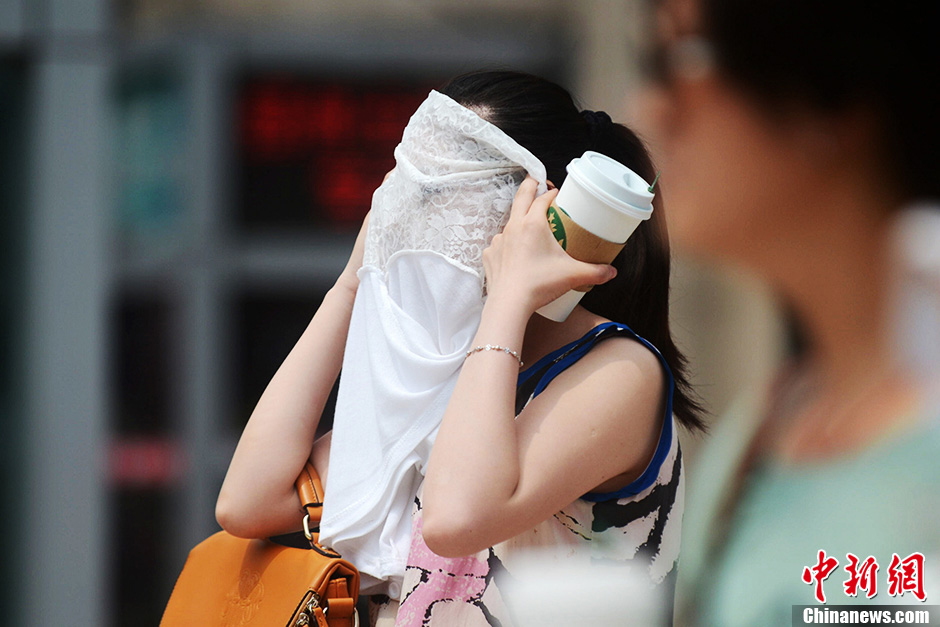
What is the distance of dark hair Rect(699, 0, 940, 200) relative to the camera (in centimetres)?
44

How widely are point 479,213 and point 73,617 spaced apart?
309 cm

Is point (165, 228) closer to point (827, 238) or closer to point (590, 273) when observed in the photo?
point (590, 273)

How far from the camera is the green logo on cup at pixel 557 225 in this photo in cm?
122

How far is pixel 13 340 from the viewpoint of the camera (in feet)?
13.1

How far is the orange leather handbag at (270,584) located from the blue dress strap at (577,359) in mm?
332

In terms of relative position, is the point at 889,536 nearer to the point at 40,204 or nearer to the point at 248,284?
the point at 248,284

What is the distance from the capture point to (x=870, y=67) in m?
0.44

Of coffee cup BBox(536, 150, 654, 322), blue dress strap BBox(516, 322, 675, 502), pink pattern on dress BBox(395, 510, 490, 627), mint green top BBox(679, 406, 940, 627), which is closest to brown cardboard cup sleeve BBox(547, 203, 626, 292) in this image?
coffee cup BBox(536, 150, 654, 322)

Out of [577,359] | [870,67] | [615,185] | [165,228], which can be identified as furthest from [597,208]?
[165,228]

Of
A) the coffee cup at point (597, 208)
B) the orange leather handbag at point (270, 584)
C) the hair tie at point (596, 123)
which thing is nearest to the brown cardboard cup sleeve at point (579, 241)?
the coffee cup at point (597, 208)

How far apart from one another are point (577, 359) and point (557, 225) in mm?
172

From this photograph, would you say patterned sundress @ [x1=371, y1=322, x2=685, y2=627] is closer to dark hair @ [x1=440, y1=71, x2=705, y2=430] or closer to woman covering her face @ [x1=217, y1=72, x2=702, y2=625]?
woman covering her face @ [x1=217, y1=72, x2=702, y2=625]

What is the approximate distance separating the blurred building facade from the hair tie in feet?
7.81

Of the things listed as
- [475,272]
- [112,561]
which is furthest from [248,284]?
[475,272]
